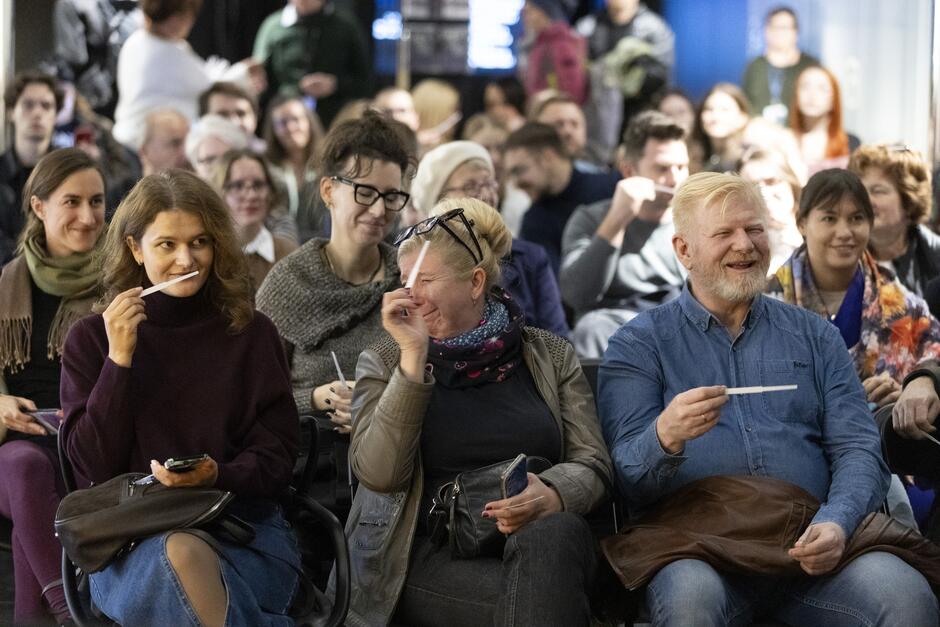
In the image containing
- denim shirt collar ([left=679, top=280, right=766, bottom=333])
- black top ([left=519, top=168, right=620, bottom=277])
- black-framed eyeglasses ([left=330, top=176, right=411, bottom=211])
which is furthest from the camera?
black top ([left=519, top=168, right=620, bottom=277])

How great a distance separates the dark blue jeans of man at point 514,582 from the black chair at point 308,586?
0.18 metres

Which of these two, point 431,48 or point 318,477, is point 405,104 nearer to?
point 431,48

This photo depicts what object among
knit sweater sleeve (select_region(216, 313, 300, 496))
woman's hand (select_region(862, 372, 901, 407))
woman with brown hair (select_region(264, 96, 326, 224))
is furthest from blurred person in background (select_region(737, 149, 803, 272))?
woman with brown hair (select_region(264, 96, 326, 224))

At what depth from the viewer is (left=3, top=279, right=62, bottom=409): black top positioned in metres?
4.32

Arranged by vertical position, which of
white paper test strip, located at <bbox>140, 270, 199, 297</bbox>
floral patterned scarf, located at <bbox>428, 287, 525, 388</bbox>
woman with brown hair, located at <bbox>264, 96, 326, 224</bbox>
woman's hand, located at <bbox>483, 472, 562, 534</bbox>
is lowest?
woman's hand, located at <bbox>483, 472, 562, 534</bbox>

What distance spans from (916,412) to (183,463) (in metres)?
1.93

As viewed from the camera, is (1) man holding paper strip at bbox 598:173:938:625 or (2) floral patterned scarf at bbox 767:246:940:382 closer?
(1) man holding paper strip at bbox 598:173:938:625

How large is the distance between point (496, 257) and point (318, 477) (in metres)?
0.89

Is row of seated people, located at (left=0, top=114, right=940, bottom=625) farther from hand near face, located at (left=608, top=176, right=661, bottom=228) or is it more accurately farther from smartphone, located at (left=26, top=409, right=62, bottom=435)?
hand near face, located at (left=608, top=176, right=661, bottom=228)

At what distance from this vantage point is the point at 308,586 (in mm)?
3480

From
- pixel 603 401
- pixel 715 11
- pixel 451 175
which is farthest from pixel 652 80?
pixel 603 401

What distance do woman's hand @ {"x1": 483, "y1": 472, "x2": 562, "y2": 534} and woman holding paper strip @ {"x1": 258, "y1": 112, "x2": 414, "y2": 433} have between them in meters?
0.99

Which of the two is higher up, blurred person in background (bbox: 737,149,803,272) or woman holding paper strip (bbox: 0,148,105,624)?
blurred person in background (bbox: 737,149,803,272)

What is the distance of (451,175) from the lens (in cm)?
523
